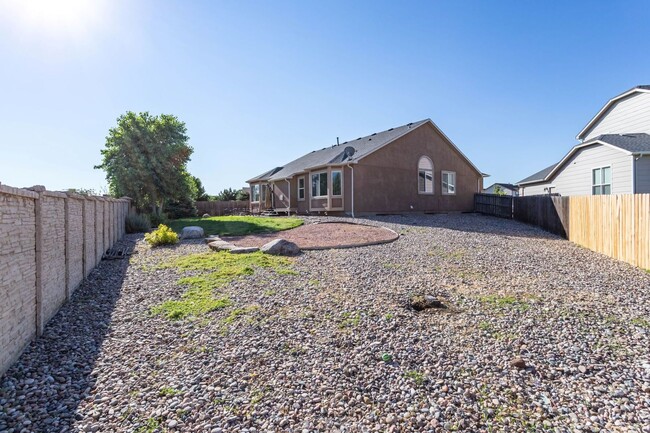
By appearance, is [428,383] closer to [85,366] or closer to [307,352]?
[307,352]

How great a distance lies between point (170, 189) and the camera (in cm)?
2127

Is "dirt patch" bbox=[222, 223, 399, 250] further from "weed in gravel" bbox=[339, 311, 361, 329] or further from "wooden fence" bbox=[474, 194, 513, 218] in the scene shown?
"wooden fence" bbox=[474, 194, 513, 218]

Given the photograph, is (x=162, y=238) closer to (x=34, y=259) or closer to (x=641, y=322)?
(x=34, y=259)

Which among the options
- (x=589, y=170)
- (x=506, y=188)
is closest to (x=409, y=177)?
(x=589, y=170)

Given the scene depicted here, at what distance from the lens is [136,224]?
51.7 feet

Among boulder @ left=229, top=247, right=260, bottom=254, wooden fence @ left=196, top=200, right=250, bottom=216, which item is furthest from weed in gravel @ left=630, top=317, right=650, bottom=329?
wooden fence @ left=196, top=200, right=250, bottom=216

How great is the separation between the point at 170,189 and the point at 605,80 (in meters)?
24.9

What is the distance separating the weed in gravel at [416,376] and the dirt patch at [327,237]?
6.43 metres

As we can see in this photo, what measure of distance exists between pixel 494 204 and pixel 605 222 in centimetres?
1056

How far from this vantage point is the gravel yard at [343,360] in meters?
2.69

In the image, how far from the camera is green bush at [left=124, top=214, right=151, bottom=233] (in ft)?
51.3

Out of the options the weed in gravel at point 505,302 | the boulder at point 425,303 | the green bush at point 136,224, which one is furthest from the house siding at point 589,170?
the green bush at point 136,224

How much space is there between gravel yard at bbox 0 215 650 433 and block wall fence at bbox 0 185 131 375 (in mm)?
212

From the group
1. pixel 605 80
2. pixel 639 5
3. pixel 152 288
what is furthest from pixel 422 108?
pixel 152 288
